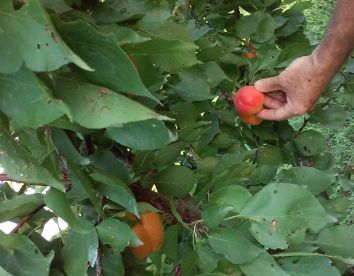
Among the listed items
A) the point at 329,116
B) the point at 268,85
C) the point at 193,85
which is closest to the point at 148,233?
the point at 193,85

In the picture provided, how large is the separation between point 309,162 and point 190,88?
51 cm

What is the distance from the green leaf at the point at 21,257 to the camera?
74cm

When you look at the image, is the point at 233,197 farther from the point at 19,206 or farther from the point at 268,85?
the point at 268,85

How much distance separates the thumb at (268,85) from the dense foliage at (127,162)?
4 cm

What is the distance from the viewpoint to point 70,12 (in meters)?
0.65

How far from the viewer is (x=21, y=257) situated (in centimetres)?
76

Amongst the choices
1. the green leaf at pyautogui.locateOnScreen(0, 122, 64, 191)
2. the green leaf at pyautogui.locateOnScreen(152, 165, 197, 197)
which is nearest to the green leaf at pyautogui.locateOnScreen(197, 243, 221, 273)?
the green leaf at pyautogui.locateOnScreen(152, 165, 197, 197)

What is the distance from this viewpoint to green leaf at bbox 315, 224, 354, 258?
93 cm

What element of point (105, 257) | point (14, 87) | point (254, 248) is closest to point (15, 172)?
point (14, 87)

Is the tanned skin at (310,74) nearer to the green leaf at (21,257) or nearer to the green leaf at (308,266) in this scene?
the green leaf at (308,266)

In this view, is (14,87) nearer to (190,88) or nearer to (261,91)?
(190,88)

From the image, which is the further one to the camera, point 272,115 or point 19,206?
point 272,115

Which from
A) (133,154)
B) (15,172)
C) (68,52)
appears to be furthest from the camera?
(133,154)

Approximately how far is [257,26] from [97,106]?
89cm
